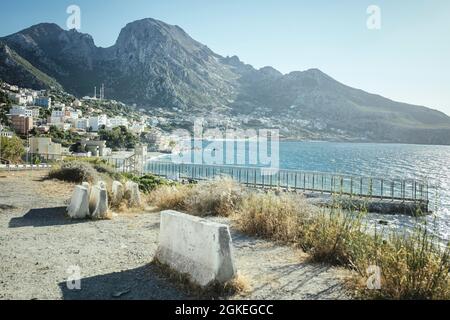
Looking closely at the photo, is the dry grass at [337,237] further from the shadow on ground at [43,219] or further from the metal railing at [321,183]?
the shadow on ground at [43,219]

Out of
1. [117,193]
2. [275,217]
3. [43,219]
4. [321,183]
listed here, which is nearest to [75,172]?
[117,193]

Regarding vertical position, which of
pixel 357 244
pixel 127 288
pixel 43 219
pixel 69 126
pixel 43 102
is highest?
pixel 43 102

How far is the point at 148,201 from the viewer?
12.3 metres

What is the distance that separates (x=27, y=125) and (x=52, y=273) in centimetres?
9072

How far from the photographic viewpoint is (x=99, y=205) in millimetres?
9438

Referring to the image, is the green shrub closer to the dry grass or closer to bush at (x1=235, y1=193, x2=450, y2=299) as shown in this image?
the dry grass

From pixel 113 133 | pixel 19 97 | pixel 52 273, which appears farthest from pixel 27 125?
pixel 52 273

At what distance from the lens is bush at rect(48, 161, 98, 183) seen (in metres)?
15.9

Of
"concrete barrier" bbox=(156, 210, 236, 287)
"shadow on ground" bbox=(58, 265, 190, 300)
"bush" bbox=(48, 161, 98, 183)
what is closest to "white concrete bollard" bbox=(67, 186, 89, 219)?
"shadow on ground" bbox=(58, 265, 190, 300)

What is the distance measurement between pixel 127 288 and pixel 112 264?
44.9 inches

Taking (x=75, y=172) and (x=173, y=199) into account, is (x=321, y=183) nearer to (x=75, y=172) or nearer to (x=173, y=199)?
(x=75, y=172)

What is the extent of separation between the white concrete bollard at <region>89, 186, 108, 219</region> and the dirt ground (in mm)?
327

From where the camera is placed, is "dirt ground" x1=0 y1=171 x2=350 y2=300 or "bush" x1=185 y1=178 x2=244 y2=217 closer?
"dirt ground" x1=0 y1=171 x2=350 y2=300
